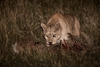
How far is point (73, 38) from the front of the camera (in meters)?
7.33

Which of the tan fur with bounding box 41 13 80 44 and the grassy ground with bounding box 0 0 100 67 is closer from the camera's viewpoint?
the grassy ground with bounding box 0 0 100 67

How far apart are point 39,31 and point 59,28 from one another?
1.18 meters

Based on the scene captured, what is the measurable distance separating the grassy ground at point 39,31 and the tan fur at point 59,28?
403mm

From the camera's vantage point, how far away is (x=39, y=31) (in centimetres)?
836

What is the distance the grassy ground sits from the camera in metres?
6.31

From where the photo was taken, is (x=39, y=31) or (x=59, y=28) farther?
(x=39, y=31)

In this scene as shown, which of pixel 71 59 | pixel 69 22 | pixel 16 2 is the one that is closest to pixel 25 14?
pixel 16 2

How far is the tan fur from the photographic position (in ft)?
23.7

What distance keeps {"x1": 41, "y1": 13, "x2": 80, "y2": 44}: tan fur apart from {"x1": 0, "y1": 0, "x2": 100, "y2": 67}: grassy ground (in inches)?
Answer: 15.9

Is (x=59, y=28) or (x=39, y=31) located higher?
(x=59, y=28)

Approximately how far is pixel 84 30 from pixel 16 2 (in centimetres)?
399

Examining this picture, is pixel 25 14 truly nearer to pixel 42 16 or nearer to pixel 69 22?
pixel 42 16

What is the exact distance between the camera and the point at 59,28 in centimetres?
742

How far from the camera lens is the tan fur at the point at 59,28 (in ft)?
23.7
